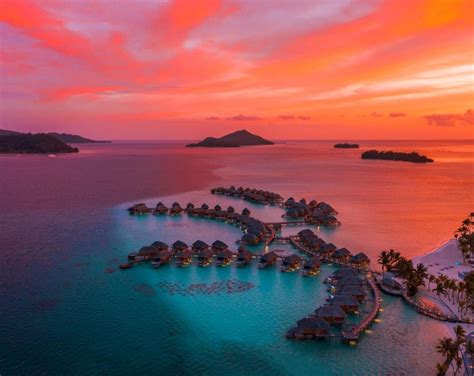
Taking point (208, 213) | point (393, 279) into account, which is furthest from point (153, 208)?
point (393, 279)

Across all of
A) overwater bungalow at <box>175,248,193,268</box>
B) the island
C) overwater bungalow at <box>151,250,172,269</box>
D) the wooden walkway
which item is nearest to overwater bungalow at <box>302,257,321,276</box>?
the wooden walkway

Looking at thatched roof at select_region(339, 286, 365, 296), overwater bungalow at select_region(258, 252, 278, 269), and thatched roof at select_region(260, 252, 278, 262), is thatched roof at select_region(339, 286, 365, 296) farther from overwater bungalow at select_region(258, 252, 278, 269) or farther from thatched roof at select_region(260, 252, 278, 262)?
thatched roof at select_region(260, 252, 278, 262)

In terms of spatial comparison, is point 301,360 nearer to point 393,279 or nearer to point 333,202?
point 393,279

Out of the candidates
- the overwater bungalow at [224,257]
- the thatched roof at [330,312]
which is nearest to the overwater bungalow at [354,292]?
the thatched roof at [330,312]

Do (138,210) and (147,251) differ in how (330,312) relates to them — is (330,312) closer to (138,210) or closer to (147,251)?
(147,251)

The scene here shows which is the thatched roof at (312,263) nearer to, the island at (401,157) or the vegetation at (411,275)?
the vegetation at (411,275)

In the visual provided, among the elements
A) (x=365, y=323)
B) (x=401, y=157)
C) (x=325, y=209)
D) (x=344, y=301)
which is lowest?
(x=365, y=323)

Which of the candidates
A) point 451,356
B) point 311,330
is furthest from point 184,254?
point 451,356
